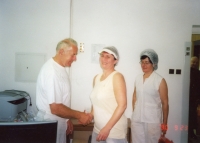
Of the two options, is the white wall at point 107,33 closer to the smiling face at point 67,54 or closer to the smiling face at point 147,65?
the smiling face at point 147,65

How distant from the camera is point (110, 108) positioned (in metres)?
1.13

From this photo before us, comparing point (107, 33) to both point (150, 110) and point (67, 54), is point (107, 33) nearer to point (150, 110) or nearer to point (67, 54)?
point (67, 54)

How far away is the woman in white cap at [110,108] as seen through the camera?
1090 millimetres

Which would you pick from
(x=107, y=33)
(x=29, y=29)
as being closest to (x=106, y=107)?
(x=107, y=33)

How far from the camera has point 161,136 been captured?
1504 mm

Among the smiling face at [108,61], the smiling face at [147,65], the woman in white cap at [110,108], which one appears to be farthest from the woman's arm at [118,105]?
the smiling face at [147,65]

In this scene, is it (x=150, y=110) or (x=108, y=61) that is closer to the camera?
(x=108, y=61)

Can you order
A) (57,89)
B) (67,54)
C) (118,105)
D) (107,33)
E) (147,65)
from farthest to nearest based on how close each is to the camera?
(107,33) → (147,65) → (67,54) → (57,89) → (118,105)

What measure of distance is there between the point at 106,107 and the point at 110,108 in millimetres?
30

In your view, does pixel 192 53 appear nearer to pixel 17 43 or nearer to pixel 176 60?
pixel 176 60

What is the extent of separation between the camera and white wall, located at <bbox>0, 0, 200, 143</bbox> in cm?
175

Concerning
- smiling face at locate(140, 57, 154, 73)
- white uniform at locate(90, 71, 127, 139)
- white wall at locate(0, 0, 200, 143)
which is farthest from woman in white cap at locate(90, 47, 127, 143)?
white wall at locate(0, 0, 200, 143)

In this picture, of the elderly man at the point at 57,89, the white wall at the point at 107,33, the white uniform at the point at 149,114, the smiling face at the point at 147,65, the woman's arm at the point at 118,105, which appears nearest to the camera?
the woman's arm at the point at 118,105

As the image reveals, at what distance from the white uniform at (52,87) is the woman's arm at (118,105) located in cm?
38
